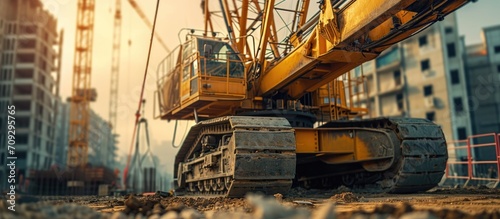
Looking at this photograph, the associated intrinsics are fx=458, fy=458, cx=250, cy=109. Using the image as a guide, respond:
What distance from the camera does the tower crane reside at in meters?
44.7

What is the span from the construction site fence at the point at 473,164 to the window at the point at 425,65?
821 centimetres

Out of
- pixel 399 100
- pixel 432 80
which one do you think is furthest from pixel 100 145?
pixel 432 80

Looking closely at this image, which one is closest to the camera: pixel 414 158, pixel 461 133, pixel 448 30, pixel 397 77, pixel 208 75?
pixel 414 158

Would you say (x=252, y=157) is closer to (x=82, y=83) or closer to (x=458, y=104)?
(x=458, y=104)

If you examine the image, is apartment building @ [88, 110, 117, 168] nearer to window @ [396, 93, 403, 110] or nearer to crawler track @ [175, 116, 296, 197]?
window @ [396, 93, 403, 110]

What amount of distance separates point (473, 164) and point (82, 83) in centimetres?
3707

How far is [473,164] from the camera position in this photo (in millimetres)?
19406

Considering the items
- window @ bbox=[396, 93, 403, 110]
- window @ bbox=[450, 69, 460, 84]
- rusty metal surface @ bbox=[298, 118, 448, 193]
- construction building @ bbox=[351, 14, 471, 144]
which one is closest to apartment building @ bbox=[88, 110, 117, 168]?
window @ bbox=[396, 93, 403, 110]

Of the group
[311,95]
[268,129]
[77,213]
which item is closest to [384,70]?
[311,95]

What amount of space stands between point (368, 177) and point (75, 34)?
4094cm

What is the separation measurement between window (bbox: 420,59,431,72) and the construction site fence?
8.21 m

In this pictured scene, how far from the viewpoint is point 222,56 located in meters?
10.8

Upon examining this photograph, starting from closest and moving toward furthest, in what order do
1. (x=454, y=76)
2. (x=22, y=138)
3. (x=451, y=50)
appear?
(x=454, y=76), (x=451, y=50), (x=22, y=138)

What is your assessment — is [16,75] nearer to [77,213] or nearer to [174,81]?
[174,81]
